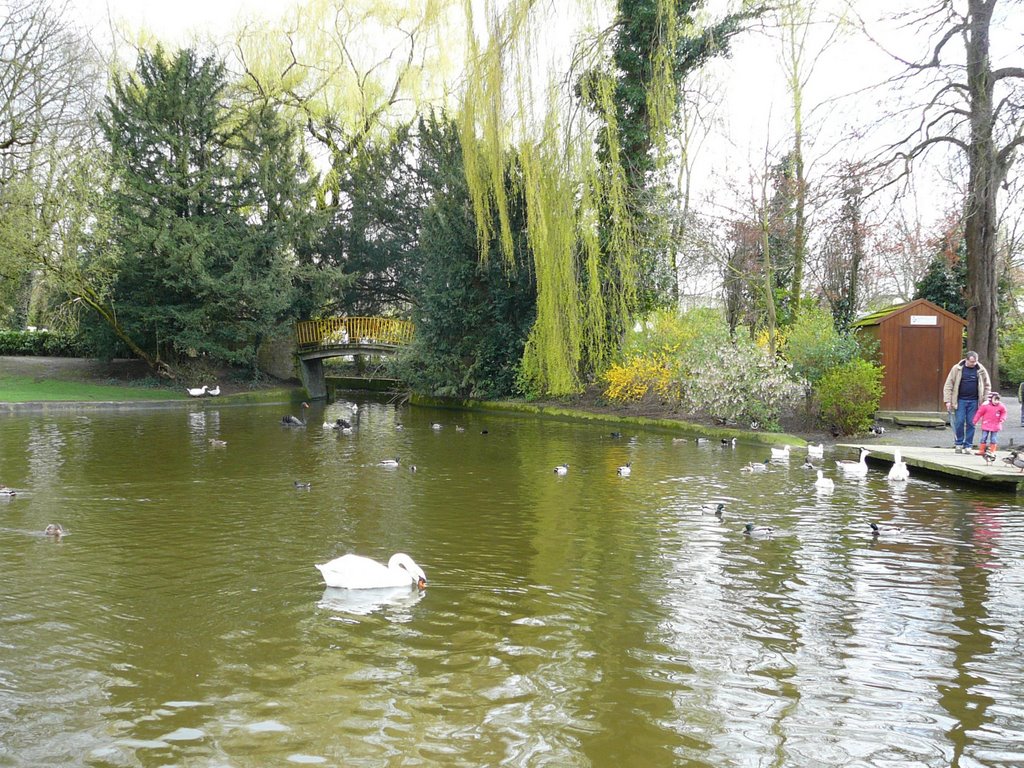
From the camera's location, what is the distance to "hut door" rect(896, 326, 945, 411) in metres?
18.3

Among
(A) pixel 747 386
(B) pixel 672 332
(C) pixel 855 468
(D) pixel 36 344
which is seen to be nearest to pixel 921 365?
(A) pixel 747 386

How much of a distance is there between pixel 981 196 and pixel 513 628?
12.6 m

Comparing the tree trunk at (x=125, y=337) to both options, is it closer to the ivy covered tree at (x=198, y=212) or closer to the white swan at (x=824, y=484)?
the ivy covered tree at (x=198, y=212)

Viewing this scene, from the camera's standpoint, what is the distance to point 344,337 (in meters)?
33.0

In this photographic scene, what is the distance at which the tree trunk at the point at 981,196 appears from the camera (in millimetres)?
14242

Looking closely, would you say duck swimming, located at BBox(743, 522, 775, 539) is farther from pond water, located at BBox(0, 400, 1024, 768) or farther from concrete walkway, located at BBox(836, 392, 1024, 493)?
concrete walkway, located at BBox(836, 392, 1024, 493)

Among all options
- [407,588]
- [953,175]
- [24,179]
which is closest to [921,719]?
[407,588]

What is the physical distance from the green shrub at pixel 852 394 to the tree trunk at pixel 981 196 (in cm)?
189

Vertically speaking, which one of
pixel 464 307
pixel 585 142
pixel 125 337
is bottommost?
pixel 125 337

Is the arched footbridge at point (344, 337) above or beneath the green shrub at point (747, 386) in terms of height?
above

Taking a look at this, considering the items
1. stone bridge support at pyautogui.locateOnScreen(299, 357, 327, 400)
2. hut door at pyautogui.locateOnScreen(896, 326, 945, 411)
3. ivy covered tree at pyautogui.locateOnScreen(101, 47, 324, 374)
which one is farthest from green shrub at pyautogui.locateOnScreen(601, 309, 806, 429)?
stone bridge support at pyautogui.locateOnScreen(299, 357, 327, 400)

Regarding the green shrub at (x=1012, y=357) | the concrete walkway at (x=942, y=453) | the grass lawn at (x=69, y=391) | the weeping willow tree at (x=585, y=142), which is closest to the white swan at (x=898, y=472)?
the concrete walkway at (x=942, y=453)

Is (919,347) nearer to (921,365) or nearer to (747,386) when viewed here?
(921,365)

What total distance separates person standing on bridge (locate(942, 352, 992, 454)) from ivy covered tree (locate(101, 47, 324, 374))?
22543 millimetres
